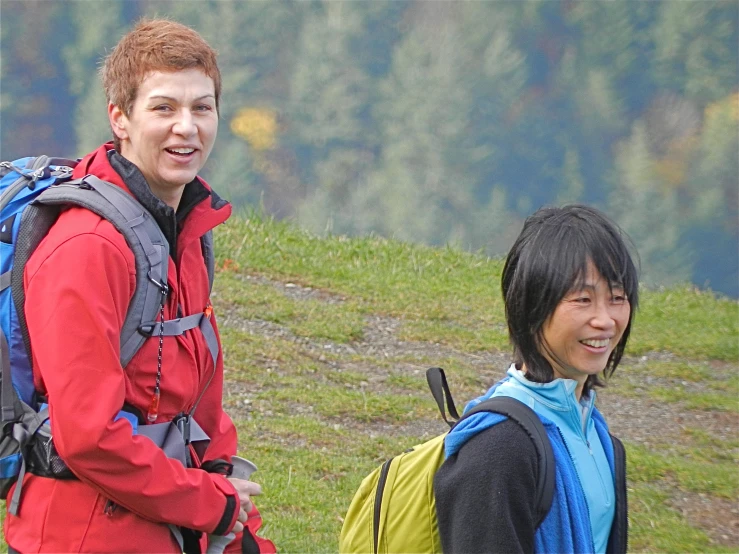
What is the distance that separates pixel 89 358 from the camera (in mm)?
2205

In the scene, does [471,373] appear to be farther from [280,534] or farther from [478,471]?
[478,471]

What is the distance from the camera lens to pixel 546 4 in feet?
69.8

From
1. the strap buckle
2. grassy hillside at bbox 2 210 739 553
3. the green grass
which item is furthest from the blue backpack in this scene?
the green grass

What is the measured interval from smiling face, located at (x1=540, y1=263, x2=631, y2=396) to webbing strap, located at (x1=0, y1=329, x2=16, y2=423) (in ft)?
4.31

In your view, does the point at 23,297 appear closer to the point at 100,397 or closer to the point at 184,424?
the point at 100,397

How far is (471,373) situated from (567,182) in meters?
13.4

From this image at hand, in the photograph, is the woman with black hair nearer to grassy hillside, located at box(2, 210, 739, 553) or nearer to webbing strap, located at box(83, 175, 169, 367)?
webbing strap, located at box(83, 175, 169, 367)

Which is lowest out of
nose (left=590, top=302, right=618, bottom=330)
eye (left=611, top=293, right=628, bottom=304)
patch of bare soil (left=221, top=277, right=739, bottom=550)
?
patch of bare soil (left=221, top=277, right=739, bottom=550)

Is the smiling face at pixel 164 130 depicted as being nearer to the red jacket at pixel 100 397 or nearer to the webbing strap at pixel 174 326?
the red jacket at pixel 100 397

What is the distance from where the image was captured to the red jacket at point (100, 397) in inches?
86.7

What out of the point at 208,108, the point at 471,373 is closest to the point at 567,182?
the point at 471,373

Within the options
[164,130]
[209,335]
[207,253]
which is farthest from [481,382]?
[164,130]

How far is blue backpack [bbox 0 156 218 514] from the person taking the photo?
2.33 metres

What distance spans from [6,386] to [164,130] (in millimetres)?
781
